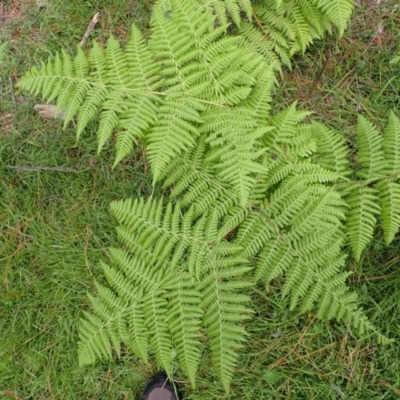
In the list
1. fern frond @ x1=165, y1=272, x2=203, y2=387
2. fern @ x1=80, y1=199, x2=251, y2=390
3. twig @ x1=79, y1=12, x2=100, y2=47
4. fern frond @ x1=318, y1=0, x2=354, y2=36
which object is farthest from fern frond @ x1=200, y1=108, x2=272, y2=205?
twig @ x1=79, y1=12, x2=100, y2=47

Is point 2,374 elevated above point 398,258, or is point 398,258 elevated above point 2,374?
point 398,258

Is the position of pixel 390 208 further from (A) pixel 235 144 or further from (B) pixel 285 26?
(B) pixel 285 26

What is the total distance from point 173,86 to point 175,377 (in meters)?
2.40

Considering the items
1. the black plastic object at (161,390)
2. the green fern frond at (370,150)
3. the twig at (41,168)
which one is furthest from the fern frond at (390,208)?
the twig at (41,168)

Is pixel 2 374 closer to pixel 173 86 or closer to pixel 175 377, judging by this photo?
pixel 175 377

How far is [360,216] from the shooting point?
10.5 feet

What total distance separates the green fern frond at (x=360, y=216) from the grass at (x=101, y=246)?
20.4 inches

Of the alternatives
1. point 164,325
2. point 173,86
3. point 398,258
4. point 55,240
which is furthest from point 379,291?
point 55,240

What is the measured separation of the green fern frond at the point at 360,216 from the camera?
3.17 m

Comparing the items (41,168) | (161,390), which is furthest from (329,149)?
(41,168)

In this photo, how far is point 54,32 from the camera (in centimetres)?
409

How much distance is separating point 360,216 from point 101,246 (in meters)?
2.20

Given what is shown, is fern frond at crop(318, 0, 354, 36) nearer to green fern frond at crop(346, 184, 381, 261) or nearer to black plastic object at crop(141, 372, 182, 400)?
green fern frond at crop(346, 184, 381, 261)

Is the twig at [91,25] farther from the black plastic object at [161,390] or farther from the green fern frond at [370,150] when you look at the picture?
the black plastic object at [161,390]
